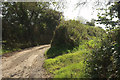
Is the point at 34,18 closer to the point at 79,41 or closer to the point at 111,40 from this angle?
the point at 79,41

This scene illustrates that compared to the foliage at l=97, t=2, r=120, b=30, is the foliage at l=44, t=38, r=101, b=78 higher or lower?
lower

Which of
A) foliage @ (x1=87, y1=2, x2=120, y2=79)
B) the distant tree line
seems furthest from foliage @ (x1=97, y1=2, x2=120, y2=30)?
the distant tree line

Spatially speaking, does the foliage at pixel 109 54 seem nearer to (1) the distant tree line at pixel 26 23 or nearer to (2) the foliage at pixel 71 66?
(2) the foliage at pixel 71 66

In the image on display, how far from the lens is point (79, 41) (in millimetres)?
10516

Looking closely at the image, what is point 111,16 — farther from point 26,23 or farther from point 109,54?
point 26,23

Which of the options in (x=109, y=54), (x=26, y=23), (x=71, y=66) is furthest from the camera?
(x=26, y=23)

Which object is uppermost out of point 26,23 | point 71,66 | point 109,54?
point 109,54

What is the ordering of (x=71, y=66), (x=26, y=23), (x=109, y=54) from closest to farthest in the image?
(x=109, y=54)
(x=71, y=66)
(x=26, y=23)

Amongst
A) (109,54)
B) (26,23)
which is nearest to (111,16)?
(109,54)

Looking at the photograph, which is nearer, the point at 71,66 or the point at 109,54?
the point at 109,54

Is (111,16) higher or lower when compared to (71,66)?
higher

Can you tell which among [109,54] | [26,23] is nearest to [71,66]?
[109,54]

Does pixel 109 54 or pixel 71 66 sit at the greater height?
pixel 109 54

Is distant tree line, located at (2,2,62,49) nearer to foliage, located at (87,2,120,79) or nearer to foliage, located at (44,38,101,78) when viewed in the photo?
foliage, located at (44,38,101,78)
